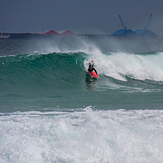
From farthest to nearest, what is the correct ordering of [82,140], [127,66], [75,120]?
1. [127,66]
2. [75,120]
3. [82,140]

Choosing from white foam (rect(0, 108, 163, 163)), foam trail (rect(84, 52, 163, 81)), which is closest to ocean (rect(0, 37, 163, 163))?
white foam (rect(0, 108, 163, 163))

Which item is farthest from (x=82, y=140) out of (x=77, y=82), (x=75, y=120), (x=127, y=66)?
(x=127, y=66)

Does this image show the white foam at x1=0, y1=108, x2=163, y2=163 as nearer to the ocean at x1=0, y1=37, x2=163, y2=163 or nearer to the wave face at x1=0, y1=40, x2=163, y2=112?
the ocean at x1=0, y1=37, x2=163, y2=163

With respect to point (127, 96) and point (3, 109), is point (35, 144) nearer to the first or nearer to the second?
point (3, 109)

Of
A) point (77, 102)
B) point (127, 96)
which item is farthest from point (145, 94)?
point (77, 102)

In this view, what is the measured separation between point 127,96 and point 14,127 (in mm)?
6124

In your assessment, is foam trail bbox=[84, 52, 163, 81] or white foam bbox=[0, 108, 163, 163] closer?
white foam bbox=[0, 108, 163, 163]

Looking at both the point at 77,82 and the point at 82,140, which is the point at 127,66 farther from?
the point at 82,140

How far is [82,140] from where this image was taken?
5.22m

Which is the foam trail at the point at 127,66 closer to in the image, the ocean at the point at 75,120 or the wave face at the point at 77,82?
the wave face at the point at 77,82

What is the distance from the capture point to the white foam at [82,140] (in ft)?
15.5

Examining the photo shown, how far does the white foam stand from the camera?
4734 mm

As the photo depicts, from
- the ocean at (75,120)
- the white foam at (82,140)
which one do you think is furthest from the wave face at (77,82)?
the white foam at (82,140)

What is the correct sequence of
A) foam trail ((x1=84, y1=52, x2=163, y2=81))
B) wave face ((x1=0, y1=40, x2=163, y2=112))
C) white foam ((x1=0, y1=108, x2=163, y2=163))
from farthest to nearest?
1. foam trail ((x1=84, y1=52, x2=163, y2=81))
2. wave face ((x1=0, y1=40, x2=163, y2=112))
3. white foam ((x1=0, y1=108, x2=163, y2=163))
